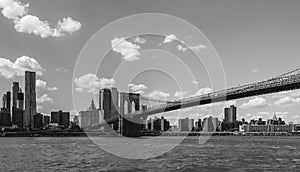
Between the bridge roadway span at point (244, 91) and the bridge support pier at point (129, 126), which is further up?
the bridge roadway span at point (244, 91)

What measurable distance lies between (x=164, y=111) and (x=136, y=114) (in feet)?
68.1

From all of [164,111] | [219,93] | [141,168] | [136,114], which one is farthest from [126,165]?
[136,114]

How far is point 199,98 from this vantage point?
89062 millimetres

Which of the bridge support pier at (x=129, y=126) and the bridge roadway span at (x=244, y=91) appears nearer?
the bridge roadway span at (x=244, y=91)

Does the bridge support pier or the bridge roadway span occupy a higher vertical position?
the bridge roadway span

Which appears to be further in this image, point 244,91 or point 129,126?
point 129,126

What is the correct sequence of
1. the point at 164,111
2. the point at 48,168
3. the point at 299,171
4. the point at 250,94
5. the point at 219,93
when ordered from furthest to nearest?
the point at 164,111
the point at 219,93
the point at 250,94
the point at 48,168
the point at 299,171

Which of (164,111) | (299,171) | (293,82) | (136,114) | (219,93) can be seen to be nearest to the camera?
(299,171)

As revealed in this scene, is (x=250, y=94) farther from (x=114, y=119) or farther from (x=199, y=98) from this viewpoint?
(x=114, y=119)

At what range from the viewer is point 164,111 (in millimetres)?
107938

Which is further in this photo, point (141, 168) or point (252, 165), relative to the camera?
point (252, 165)

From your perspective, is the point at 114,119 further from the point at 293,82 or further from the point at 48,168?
the point at 48,168

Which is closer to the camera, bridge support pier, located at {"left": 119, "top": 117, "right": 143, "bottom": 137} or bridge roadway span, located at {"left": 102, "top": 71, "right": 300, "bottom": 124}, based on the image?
bridge roadway span, located at {"left": 102, "top": 71, "right": 300, "bottom": 124}

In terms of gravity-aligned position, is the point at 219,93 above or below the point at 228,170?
above
